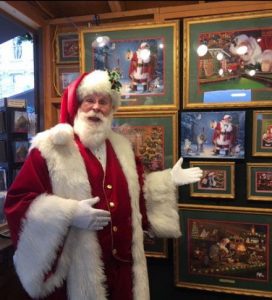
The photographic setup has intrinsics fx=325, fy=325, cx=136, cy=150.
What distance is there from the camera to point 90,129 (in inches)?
53.9

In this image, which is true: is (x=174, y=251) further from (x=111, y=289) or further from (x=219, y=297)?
(x=111, y=289)

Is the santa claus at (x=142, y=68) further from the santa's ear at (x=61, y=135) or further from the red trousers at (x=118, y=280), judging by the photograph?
the red trousers at (x=118, y=280)

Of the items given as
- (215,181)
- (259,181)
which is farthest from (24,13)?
(259,181)

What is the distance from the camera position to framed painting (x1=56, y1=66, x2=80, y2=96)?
1945 millimetres

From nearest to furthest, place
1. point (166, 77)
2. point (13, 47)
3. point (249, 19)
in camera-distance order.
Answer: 1. point (249, 19)
2. point (166, 77)
3. point (13, 47)

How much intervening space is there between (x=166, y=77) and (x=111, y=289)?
42.6 inches

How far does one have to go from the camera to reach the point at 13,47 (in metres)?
1.88

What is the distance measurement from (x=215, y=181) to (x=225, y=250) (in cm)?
37

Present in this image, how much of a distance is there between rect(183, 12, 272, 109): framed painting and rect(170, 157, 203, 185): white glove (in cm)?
37

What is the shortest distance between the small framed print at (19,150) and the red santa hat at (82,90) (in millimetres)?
502

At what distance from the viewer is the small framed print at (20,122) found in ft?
5.88

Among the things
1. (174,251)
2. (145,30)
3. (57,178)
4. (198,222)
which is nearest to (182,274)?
(174,251)

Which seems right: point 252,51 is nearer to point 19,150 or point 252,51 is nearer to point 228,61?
point 228,61

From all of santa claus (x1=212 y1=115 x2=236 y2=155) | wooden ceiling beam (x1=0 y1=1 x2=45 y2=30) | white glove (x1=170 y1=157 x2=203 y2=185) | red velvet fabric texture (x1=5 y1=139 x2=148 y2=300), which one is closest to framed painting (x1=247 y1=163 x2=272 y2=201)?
santa claus (x1=212 y1=115 x2=236 y2=155)
